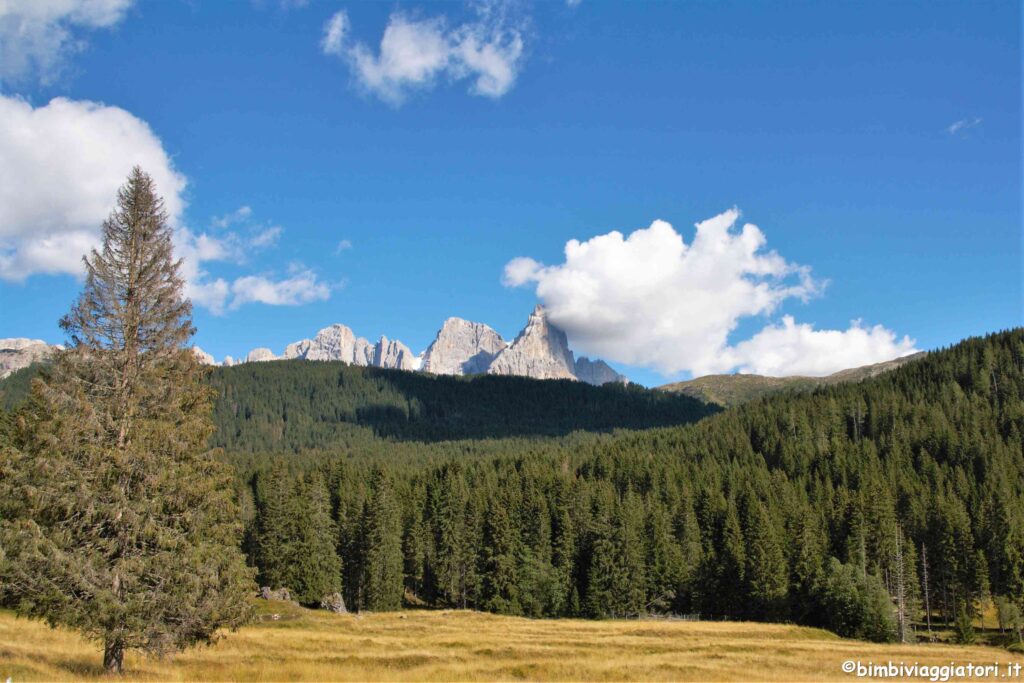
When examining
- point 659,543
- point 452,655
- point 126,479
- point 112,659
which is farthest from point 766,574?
point 126,479

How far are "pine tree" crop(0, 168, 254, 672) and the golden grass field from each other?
7.80 ft

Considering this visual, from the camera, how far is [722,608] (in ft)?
279

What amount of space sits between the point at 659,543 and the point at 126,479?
80.8 m

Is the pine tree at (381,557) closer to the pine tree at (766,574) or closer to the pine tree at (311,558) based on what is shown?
the pine tree at (311,558)

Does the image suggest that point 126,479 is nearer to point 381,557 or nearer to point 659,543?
point 381,557

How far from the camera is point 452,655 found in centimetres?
3338

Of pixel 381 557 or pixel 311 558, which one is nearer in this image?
pixel 311 558

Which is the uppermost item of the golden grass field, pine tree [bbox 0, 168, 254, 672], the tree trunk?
pine tree [bbox 0, 168, 254, 672]

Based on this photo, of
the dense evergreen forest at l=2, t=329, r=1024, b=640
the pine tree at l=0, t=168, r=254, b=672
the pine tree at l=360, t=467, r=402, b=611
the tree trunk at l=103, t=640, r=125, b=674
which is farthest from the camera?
the pine tree at l=360, t=467, r=402, b=611

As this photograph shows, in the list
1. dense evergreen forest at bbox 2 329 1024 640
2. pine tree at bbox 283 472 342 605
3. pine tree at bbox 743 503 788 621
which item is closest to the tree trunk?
pine tree at bbox 283 472 342 605

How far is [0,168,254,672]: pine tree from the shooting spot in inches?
712

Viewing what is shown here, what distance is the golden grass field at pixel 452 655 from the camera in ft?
75.4

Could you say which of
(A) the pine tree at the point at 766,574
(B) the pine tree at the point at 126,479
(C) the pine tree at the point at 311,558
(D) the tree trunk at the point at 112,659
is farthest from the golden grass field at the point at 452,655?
(C) the pine tree at the point at 311,558

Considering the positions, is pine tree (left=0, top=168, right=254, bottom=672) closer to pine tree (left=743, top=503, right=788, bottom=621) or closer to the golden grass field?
the golden grass field
